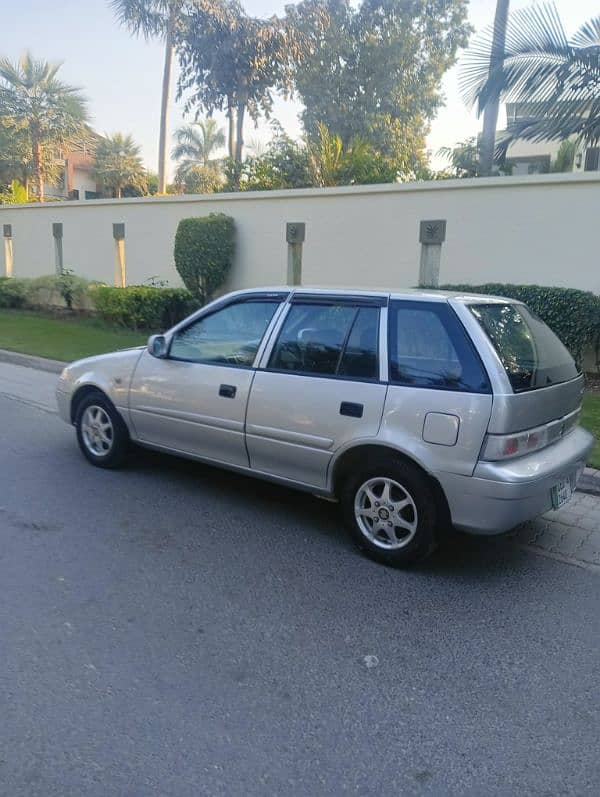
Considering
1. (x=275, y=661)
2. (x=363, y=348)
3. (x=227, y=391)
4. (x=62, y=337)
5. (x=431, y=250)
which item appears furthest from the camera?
(x=62, y=337)

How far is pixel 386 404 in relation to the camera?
3.78 m

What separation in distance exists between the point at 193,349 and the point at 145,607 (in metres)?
2.13

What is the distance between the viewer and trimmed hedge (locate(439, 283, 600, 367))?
333 inches

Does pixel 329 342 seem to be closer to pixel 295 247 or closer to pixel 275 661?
pixel 275 661

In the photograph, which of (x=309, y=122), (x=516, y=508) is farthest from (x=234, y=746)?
(x=309, y=122)

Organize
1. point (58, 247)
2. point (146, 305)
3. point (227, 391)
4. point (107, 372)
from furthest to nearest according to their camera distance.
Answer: point (58, 247)
point (146, 305)
point (107, 372)
point (227, 391)

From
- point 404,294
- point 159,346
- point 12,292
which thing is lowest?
point 12,292

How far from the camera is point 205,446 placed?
470 centimetres

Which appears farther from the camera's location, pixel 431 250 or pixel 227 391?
pixel 431 250

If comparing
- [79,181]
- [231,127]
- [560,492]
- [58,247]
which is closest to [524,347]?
[560,492]

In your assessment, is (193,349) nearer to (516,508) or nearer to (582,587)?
(516,508)

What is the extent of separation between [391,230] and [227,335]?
24.1ft

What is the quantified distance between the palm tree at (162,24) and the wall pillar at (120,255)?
36.5 feet

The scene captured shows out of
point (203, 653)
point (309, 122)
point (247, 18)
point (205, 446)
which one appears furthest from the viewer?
point (309, 122)
